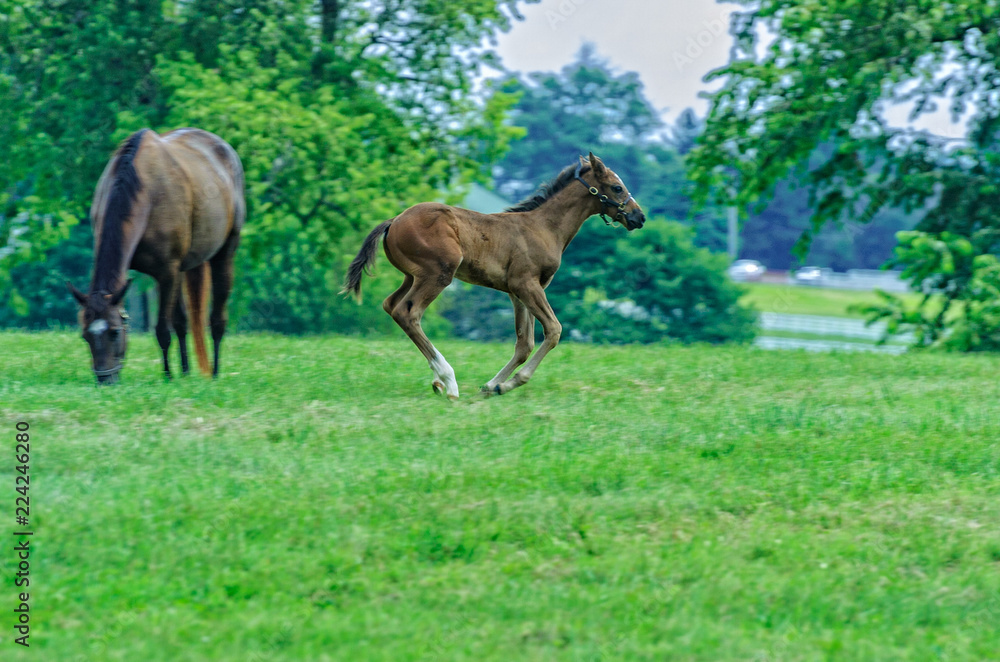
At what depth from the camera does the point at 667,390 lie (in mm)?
11625

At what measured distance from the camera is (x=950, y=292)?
70.1ft

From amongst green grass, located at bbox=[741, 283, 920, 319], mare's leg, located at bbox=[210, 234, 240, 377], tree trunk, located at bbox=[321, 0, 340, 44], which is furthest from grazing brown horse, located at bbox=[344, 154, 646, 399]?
green grass, located at bbox=[741, 283, 920, 319]

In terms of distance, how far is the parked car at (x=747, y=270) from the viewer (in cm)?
7496

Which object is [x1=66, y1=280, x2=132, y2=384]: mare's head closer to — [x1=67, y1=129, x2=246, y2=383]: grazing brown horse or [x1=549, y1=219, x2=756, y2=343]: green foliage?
[x1=67, y1=129, x2=246, y2=383]: grazing brown horse

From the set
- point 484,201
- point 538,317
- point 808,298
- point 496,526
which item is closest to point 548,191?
point 538,317

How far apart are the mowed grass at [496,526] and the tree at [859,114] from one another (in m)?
10.7

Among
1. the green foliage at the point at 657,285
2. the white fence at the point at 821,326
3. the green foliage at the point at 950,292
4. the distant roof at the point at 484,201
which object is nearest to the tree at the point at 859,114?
the green foliage at the point at 950,292

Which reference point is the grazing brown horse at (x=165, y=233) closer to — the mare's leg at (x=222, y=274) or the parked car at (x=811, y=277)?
the mare's leg at (x=222, y=274)

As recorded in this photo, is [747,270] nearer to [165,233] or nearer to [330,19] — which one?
[330,19]

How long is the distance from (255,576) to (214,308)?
7.36 meters

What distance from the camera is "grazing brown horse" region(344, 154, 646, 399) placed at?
10.4 meters

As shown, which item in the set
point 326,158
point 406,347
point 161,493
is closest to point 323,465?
point 161,493

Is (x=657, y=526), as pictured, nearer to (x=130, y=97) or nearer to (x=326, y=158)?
(x=326, y=158)

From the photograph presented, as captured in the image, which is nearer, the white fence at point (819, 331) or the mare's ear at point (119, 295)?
the mare's ear at point (119, 295)
